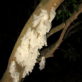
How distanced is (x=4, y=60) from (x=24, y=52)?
2857 mm

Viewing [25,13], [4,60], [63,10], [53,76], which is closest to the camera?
[63,10]

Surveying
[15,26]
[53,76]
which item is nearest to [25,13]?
[15,26]

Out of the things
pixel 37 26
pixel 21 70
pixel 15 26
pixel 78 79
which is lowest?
pixel 78 79

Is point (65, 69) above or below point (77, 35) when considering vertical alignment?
below

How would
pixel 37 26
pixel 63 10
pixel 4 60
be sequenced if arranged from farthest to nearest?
pixel 4 60 < pixel 63 10 < pixel 37 26

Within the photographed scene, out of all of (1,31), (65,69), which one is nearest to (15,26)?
(1,31)

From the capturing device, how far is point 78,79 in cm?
388

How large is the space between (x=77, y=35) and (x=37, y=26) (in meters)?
2.77

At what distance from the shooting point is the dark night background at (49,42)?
341 centimetres

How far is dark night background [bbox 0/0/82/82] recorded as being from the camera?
11.2 feet

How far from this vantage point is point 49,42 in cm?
387

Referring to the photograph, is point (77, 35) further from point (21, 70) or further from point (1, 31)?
point (21, 70)

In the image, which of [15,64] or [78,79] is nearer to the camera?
[15,64]

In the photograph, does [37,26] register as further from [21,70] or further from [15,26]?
[15,26]
